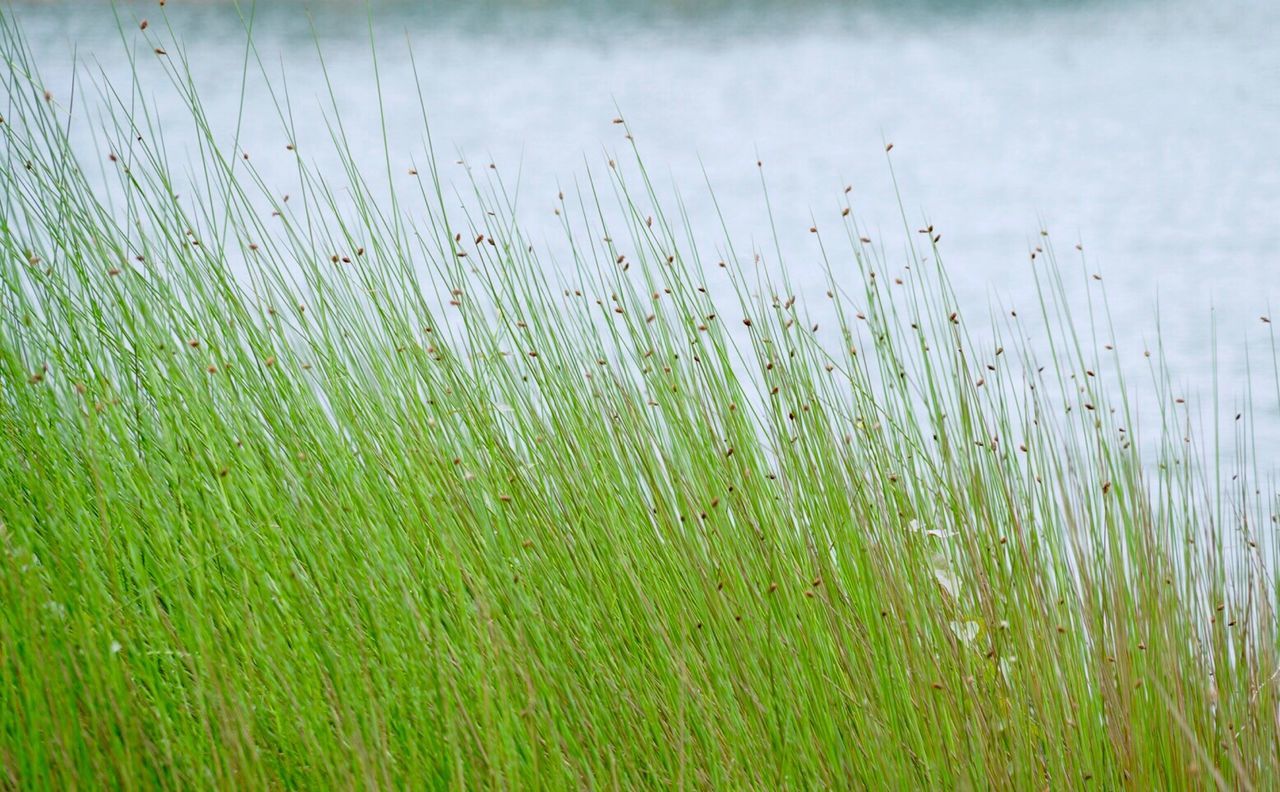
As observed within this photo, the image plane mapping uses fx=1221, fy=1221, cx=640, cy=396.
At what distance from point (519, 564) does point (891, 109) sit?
12233 millimetres

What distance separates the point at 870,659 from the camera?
168 centimetres

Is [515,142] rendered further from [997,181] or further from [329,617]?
[329,617]

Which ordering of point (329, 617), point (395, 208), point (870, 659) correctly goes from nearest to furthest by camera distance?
point (329, 617)
point (870, 659)
point (395, 208)

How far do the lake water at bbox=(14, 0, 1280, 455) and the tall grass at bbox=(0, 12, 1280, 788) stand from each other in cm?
759

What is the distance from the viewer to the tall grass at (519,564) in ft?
4.70

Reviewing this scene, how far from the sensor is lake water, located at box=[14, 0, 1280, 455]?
432 inches

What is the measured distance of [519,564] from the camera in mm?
1743

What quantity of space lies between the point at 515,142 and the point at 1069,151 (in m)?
5.64

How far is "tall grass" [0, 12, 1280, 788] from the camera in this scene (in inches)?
56.4

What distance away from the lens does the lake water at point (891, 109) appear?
1098 centimetres

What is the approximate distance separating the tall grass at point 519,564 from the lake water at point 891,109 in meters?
7.59

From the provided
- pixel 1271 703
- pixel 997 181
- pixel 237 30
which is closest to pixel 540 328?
pixel 1271 703

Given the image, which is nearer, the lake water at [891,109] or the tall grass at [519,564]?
the tall grass at [519,564]

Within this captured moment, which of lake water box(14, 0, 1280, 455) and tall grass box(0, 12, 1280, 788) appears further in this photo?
lake water box(14, 0, 1280, 455)
